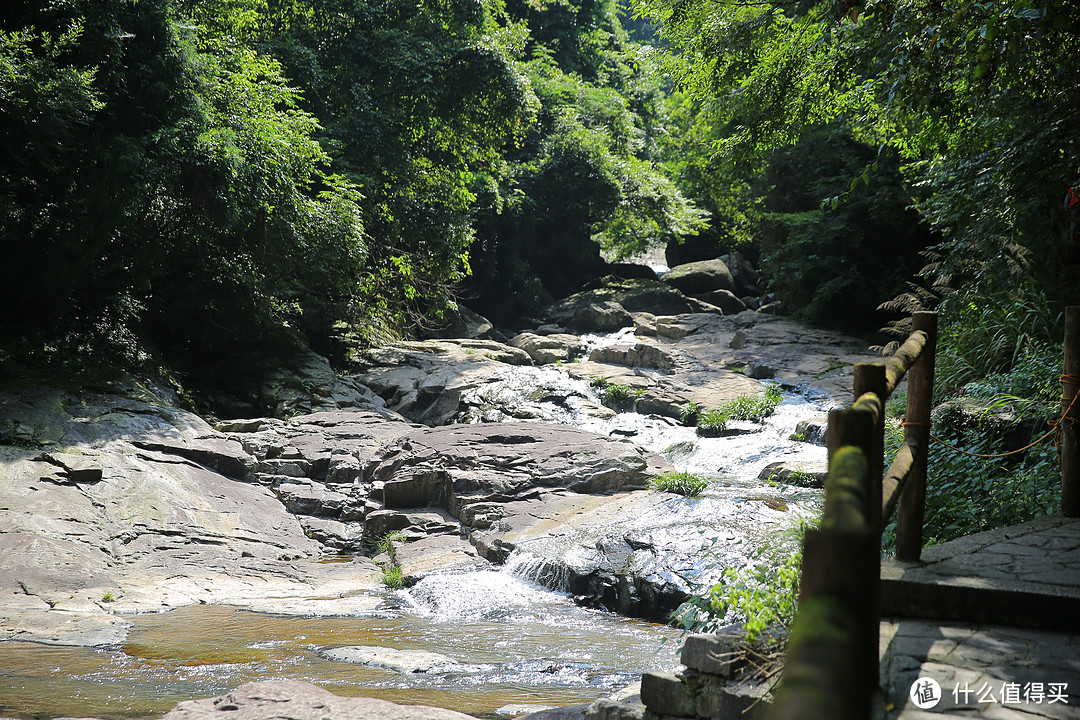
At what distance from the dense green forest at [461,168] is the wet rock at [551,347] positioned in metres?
2.22

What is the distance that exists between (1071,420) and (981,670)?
243 cm

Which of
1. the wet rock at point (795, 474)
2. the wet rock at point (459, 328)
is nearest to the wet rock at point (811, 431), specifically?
the wet rock at point (795, 474)

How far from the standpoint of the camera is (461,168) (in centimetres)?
1892

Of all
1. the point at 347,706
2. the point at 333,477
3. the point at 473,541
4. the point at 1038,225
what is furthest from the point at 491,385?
the point at 347,706

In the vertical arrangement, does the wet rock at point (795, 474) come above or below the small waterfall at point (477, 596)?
above

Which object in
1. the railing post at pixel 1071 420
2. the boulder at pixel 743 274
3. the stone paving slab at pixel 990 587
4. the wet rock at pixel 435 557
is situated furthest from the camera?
the boulder at pixel 743 274

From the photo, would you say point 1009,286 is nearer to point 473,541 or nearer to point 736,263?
point 473,541

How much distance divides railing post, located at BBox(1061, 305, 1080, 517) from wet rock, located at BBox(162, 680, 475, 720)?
12.0ft

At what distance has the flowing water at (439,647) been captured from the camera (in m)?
4.68

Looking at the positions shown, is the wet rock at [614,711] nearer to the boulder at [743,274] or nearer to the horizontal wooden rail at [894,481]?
the horizontal wooden rail at [894,481]

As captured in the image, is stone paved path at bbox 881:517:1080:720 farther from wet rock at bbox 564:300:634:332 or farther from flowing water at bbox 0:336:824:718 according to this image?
wet rock at bbox 564:300:634:332

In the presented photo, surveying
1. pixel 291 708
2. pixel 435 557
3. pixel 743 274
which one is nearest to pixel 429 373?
pixel 435 557

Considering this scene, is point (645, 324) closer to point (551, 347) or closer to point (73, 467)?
point (551, 347)

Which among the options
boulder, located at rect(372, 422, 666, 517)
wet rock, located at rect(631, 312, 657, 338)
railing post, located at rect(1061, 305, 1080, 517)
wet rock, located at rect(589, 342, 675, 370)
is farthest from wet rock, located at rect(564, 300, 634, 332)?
railing post, located at rect(1061, 305, 1080, 517)
